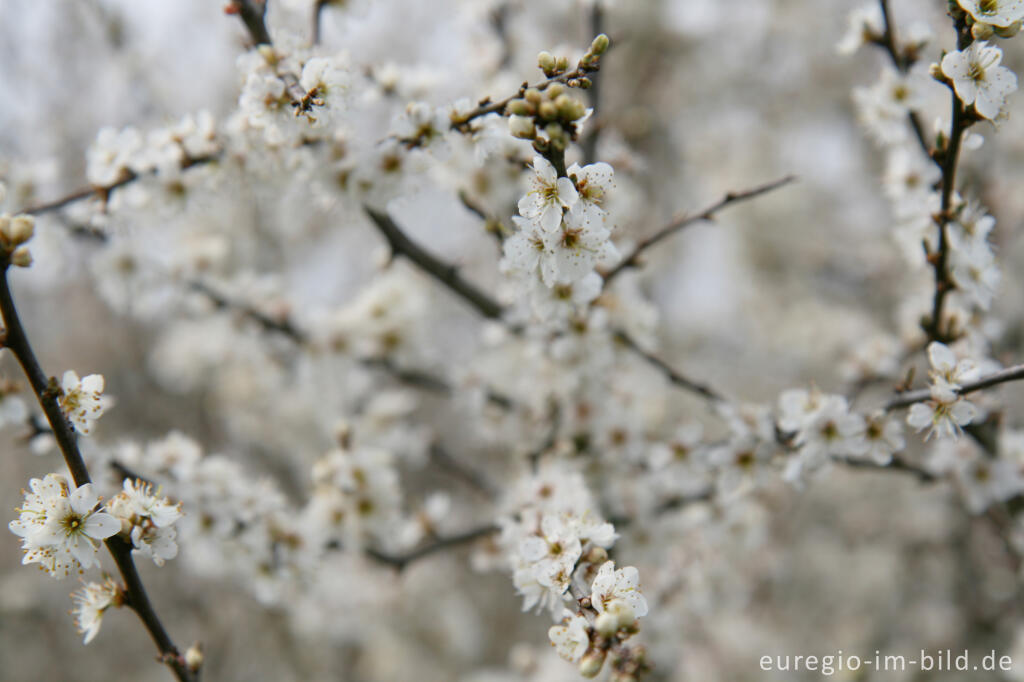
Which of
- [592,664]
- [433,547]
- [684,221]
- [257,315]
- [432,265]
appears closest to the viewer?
[592,664]

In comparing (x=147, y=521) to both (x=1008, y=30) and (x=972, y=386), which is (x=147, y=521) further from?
(x=1008, y=30)

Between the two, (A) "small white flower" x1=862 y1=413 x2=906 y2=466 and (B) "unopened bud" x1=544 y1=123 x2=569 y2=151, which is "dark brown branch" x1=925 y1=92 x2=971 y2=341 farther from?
(B) "unopened bud" x1=544 y1=123 x2=569 y2=151

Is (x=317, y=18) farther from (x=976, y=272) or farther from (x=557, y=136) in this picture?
(x=976, y=272)

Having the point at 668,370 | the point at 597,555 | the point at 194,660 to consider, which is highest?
the point at 668,370

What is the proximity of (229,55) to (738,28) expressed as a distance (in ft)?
14.8

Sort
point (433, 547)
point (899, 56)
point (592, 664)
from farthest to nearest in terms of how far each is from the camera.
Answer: point (433, 547), point (899, 56), point (592, 664)

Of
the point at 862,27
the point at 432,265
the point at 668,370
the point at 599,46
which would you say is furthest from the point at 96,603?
the point at 862,27

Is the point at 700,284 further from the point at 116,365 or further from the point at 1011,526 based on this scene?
the point at 116,365

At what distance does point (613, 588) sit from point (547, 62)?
0.93 metres

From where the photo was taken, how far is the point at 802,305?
5.50 metres

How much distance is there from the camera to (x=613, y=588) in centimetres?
115

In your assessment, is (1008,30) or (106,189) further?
(106,189)

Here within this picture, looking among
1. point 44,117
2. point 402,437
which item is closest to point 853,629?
point 402,437

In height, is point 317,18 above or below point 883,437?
above
